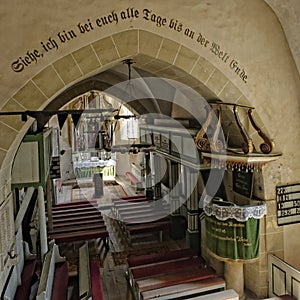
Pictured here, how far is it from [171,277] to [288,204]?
2466 millimetres

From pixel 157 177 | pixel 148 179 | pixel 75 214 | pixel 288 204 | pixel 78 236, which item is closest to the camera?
pixel 288 204

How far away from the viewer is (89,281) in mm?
5922

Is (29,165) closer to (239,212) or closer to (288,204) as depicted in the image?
(239,212)

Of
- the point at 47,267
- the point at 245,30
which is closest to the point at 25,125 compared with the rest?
the point at 47,267

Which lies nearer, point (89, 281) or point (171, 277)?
point (89, 281)

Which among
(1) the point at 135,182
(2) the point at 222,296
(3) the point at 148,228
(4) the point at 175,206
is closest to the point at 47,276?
(2) the point at 222,296

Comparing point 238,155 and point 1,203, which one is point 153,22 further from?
point 1,203

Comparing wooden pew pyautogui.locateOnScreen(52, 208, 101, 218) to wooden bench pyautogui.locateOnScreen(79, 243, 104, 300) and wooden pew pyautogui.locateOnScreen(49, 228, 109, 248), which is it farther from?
wooden bench pyautogui.locateOnScreen(79, 243, 104, 300)

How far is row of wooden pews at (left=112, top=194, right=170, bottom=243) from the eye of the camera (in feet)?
31.6

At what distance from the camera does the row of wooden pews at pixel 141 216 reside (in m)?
9.64

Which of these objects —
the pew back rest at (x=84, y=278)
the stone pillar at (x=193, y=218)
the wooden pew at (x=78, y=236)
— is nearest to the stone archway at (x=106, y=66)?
the pew back rest at (x=84, y=278)

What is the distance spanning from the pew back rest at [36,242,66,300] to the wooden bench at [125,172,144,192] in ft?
27.4

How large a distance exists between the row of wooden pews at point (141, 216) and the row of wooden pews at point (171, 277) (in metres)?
1.92

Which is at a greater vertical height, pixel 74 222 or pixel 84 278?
pixel 74 222
